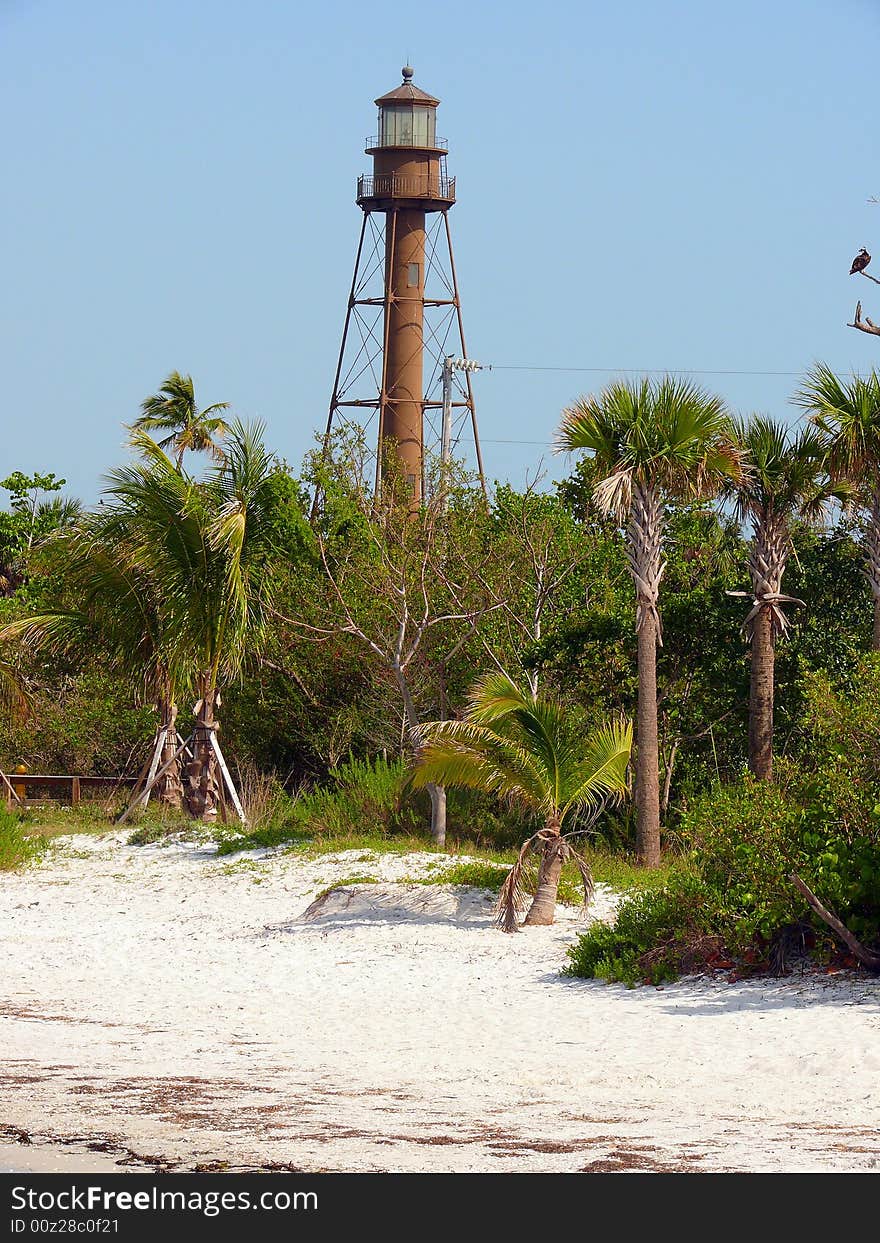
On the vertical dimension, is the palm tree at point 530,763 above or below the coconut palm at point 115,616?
below

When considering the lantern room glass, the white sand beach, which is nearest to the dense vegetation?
the white sand beach

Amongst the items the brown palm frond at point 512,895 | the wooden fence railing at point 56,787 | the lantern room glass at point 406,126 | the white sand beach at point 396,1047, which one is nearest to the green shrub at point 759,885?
the white sand beach at point 396,1047

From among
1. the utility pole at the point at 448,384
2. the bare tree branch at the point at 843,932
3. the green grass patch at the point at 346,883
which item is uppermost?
the utility pole at the point at 448,384

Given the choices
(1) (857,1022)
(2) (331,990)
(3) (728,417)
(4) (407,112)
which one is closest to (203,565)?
(3) (728,417)

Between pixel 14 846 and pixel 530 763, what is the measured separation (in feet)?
29.5

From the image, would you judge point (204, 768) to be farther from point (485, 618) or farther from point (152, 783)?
point (485, 618)

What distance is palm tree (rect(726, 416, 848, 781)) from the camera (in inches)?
699

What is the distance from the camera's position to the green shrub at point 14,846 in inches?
790

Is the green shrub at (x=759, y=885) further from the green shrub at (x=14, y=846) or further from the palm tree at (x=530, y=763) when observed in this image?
the green shrub at (x=14, y=846)

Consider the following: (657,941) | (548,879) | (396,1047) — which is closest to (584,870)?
(548,879)

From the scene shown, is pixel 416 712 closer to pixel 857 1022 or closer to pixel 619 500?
pixel 619 500

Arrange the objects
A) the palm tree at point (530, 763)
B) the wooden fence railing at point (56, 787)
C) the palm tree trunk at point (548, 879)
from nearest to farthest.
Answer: the palm tree at point (530, 763) → the palm tree trunk at point (548, 879) → the wooden fence railing at point (56, 787)

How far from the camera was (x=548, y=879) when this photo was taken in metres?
14.5

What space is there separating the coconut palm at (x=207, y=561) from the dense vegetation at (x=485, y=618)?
4 centimetres
